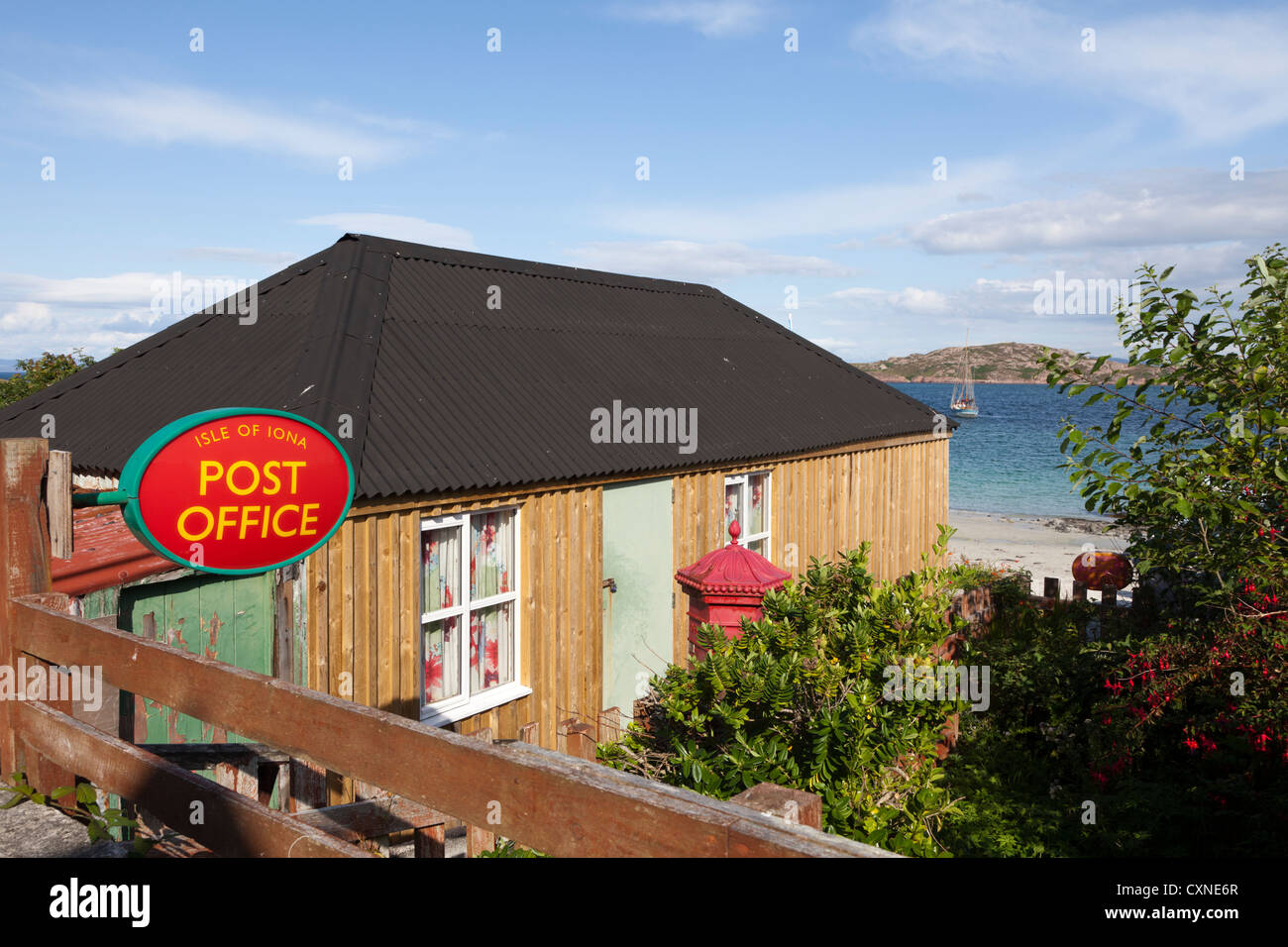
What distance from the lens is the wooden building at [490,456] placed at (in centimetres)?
697

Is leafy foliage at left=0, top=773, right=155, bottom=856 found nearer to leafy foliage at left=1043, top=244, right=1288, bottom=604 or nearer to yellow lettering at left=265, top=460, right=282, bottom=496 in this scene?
yellow lettering at left=265, top=460, right=282, bottom=496

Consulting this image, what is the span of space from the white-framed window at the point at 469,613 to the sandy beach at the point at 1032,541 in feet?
50.3

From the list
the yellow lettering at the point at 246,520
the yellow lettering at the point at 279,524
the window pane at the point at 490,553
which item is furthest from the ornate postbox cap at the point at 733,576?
the yellow lettering at the point at 246,520

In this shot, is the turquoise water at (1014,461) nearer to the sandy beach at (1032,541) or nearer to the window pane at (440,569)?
the sandy beach at (1032,541)

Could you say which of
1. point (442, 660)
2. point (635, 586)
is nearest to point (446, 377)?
point (442, 660)

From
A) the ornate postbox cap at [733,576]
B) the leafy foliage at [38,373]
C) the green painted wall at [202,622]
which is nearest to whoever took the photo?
the green painted wall at [202,622]

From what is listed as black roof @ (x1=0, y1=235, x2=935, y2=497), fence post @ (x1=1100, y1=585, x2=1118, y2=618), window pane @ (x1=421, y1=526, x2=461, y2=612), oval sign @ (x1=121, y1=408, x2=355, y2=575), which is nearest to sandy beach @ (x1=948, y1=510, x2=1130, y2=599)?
fence post @ (x1=1100, y1=585, x2=1118, y2=618)

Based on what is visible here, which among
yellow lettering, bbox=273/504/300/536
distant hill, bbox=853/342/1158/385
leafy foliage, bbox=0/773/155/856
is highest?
distant hill, bbox=853/342/1158/385

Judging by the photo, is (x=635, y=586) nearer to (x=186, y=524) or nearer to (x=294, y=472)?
(x=294, y=472)

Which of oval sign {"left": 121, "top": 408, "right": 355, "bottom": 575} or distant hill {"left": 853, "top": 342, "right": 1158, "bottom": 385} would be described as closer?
oval sign {"left": 121, "top": 408, "right": 355, "bottom": 575}

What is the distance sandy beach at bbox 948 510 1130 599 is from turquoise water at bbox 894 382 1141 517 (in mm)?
1740

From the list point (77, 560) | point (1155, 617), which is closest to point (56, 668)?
point (77, 560)

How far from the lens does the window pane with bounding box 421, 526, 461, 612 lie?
24.3 ft
